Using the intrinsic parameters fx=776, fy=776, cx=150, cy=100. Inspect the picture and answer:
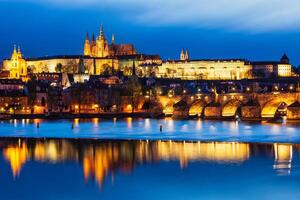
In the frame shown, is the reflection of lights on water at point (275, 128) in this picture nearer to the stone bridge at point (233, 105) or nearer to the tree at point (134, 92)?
the stone bridge at point (233, 105)

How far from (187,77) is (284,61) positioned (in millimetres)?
17596

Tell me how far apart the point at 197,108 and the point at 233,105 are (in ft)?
14.9

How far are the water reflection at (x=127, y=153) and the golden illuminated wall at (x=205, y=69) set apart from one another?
91.4 m

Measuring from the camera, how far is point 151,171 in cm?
2511

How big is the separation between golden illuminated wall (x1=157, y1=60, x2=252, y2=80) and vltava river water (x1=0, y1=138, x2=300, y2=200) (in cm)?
9293

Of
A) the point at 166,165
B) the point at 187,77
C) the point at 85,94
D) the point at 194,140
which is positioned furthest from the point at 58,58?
the point at 166,165

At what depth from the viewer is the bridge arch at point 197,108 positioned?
61353mm

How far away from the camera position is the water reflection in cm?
2606

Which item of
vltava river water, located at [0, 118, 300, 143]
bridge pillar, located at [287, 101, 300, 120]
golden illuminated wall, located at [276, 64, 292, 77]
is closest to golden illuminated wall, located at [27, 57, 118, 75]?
golden illuminated wall, located at [276, 64, 292, 77]

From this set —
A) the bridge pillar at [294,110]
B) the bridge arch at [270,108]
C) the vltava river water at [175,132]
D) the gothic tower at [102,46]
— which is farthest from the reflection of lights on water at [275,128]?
the gothic tower at [102,46]

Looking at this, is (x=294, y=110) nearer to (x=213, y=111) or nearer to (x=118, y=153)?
(x=213, y=111)

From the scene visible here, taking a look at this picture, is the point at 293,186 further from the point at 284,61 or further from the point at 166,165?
the point at 284,61

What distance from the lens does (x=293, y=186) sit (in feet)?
71.7

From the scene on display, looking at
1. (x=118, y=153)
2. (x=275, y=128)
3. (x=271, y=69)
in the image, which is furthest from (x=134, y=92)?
(x=271, y=69)
